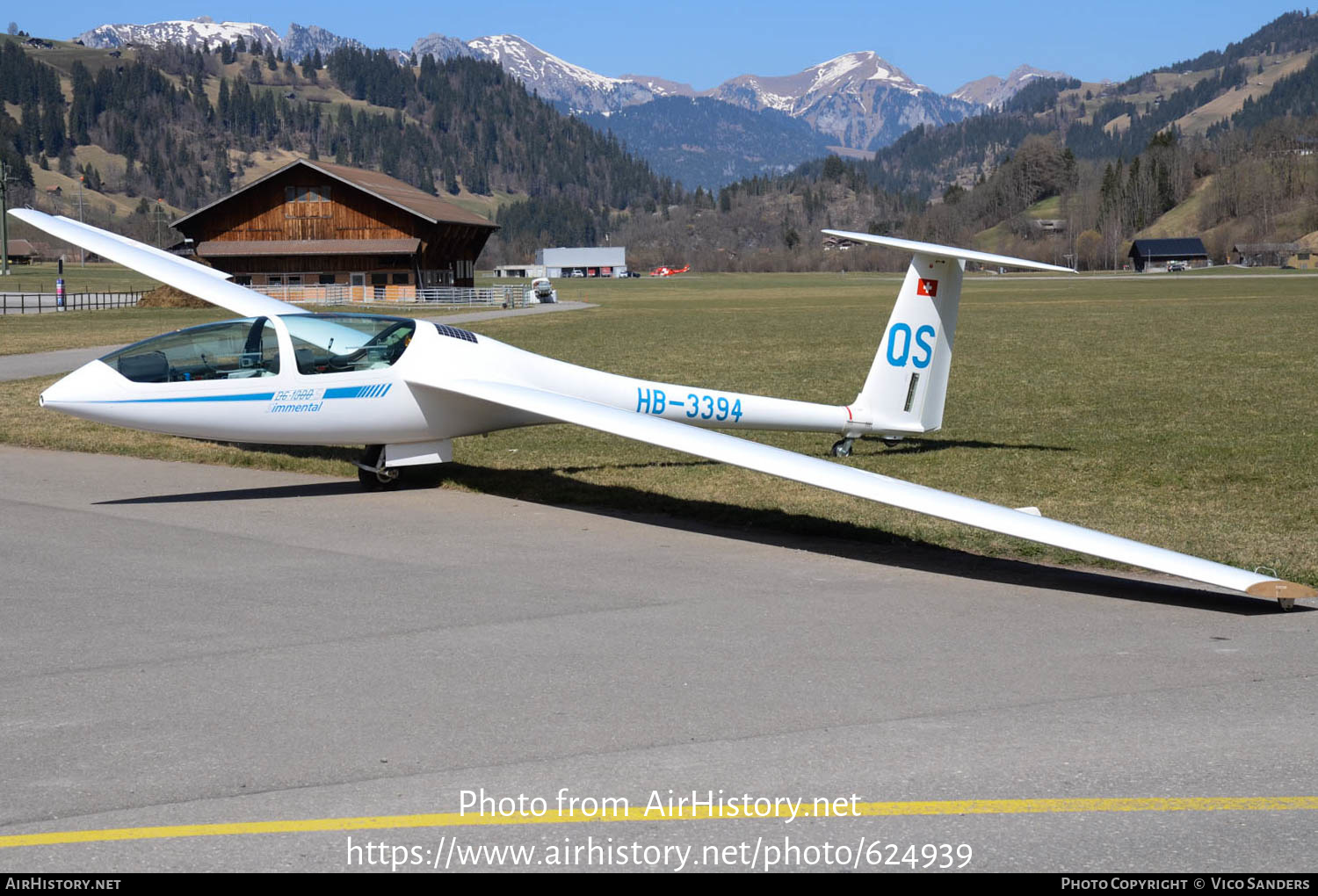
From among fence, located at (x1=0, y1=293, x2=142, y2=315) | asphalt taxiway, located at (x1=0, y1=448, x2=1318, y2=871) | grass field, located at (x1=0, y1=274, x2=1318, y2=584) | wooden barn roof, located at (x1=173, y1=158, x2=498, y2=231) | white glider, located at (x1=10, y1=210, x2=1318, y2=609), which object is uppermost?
wooden barn roof, located at (x1=173, y1=158, x2=498, y2=231)

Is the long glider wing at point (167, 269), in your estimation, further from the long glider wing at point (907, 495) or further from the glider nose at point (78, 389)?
the long glider wing at point (907, 495)

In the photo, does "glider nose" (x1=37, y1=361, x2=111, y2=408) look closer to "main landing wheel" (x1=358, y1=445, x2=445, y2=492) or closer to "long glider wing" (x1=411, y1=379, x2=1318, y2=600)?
"main landing wheel" (x1=358, y1=445, x2=445, y2=492)

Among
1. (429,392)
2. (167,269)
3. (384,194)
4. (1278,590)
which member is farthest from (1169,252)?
(1278,590)

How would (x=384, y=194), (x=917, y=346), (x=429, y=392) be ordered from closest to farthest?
(x=429, y=392) < (x=917, y=346) < (x=384, y=194)

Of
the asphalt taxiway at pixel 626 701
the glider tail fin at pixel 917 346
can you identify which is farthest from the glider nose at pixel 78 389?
the glider tail fin at pixel 917 346

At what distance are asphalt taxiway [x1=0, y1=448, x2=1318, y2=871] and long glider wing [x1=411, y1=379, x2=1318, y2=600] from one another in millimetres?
340

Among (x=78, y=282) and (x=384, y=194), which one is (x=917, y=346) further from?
(x=78, y=282)

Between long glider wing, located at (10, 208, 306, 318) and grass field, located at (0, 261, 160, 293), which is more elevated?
grass field, located at (0, 261, 160, 293)

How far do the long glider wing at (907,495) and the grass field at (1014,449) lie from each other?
57.5 inches

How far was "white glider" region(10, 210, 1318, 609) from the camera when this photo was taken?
39.2 feet

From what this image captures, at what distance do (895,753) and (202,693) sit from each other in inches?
148

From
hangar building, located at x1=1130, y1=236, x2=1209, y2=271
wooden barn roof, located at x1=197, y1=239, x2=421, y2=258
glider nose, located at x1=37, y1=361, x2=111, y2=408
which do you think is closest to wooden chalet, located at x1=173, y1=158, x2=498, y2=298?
wooden barn roof, located at x1=197, y1=239, x2=421, y2=258

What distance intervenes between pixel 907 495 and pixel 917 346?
16.6ft

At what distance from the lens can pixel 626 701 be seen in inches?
267
